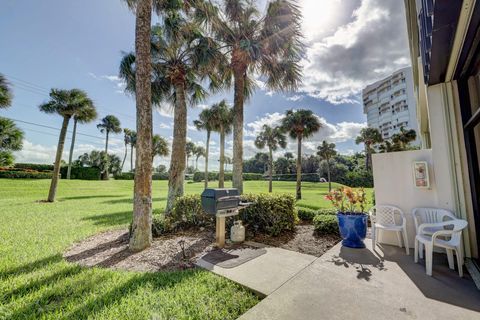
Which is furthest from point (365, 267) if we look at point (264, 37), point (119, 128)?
point (119, 128)

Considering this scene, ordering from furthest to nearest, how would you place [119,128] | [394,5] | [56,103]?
1. [119,128]
2. [56,103]
3. [394,5]

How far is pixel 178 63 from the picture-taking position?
7.77 meters

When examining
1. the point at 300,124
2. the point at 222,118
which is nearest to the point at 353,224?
the point at 300,124

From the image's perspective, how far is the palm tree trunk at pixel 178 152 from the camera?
280 inches

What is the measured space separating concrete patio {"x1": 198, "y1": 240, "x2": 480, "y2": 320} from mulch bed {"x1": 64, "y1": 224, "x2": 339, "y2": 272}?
0.73 metres

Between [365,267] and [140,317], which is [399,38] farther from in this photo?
[140,317]

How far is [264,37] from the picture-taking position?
7.07 m

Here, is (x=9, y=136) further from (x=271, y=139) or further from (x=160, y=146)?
(x=271, y=139)

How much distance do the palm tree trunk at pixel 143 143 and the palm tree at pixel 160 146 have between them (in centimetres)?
2563

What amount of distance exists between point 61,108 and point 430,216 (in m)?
18.4

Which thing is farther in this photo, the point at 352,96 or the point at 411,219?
the point at 352,96

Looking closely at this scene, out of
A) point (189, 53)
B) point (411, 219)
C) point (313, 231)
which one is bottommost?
point (313, 231)

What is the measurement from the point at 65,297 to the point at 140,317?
1222mm

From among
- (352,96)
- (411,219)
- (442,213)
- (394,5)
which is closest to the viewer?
(442,213)
